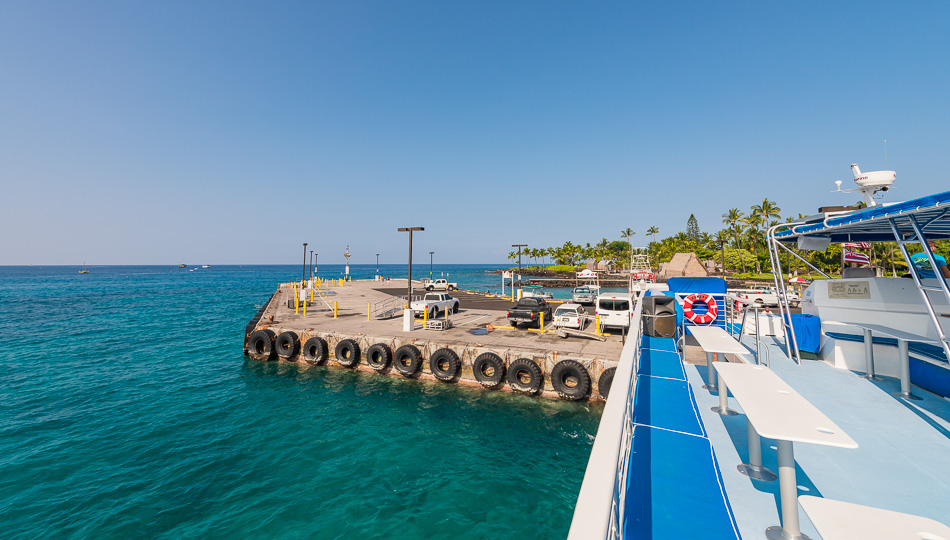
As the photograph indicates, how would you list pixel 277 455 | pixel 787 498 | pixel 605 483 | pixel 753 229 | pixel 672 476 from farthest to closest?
pixel 753 229
pixel 277 455
pixel 672 476
pixel 787 498
pixel 605 483

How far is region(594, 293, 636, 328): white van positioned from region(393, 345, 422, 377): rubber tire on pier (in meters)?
8.94

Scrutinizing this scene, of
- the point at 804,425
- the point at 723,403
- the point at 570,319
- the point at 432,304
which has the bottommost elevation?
the point at 570,319

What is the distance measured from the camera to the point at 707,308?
11648 millimetres

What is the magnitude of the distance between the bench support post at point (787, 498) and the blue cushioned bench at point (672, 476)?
0.32 meters

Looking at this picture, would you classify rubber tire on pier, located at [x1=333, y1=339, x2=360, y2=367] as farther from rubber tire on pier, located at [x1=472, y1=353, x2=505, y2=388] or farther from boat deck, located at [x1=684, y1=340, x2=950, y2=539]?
boat deck, located at [x1=684, y1=340, x2=950, y2=539]

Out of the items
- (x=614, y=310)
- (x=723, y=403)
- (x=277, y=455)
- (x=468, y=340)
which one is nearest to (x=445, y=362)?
(x=468, y=340)

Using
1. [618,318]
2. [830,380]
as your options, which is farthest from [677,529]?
[618,318]

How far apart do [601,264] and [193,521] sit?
9417cm

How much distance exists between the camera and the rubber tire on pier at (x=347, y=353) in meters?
17.3

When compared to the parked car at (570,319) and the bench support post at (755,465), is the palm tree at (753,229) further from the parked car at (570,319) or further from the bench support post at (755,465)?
the bench support post at (755,465)

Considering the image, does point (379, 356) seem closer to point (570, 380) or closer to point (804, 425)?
point (570, 380)

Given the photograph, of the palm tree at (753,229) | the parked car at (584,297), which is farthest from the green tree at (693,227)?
the parked car at (584,297)

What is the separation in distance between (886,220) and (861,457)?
14.5ft

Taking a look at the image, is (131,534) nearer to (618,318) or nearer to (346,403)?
(346,403)
